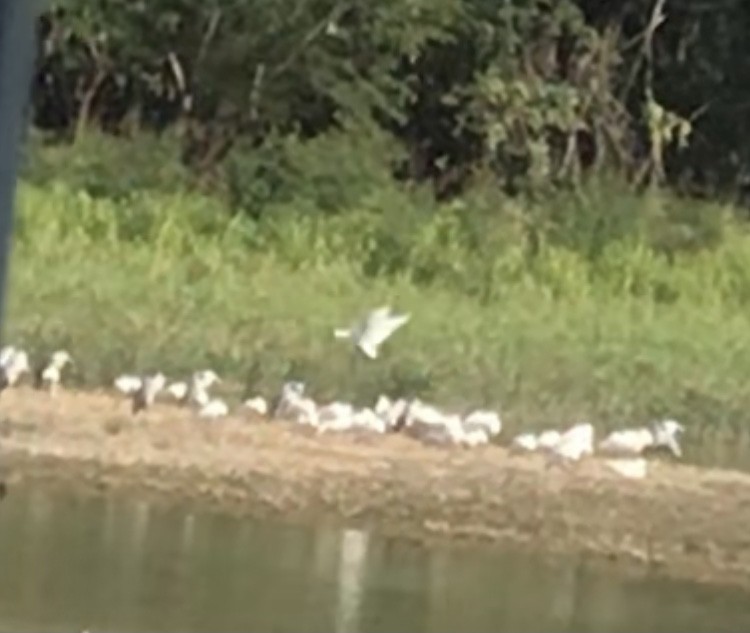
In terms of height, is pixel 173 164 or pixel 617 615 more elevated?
pixel 173 164

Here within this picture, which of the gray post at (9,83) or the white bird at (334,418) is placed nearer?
the gray post at (9,83)

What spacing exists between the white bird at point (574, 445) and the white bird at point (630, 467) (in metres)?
0.09

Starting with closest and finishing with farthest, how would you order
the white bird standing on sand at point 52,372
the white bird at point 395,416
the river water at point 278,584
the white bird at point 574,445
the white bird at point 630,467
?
1. the river water at point 278,584
2. the white bird at point 630,467
3. the white bird at point 574,445
4. the white bird at point 395,416
5. the white bird standing on sand at point 52,372

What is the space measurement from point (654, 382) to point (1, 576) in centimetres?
466

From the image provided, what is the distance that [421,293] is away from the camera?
12031 mm

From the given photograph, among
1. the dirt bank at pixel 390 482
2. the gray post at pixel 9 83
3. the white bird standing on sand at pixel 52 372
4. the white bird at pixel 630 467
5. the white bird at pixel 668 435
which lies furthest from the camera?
the white bird at pixel 668 435

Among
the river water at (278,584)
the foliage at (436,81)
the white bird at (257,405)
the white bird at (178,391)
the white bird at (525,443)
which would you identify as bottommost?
the river water at (278,584)

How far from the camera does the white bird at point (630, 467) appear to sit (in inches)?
303

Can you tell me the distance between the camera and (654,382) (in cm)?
977

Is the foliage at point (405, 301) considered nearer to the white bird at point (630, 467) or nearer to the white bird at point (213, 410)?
the white bird at point (213, 410)

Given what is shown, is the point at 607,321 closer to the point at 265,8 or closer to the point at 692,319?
the point at 692,319

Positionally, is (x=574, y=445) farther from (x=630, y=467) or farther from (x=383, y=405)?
(x=383, y=405)

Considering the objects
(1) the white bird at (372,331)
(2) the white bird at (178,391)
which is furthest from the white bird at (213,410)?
(1) the white bird at (372,331)

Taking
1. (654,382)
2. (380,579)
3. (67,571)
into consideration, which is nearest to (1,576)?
(67,571)
